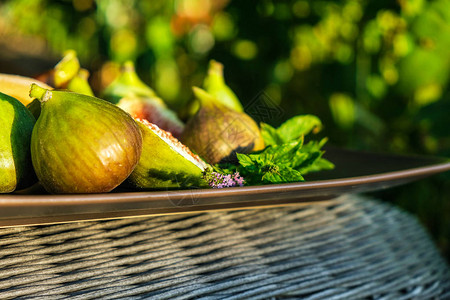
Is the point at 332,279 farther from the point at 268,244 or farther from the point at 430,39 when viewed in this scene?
the point at 430,39

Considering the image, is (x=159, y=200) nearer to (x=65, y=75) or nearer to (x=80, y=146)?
(x=80, y=146)

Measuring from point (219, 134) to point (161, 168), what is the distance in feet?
0.36

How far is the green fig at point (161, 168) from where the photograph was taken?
1.32 feet

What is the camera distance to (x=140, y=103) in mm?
625

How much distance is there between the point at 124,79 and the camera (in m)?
0.70

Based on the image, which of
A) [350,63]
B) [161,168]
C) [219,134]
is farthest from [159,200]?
[350,63]

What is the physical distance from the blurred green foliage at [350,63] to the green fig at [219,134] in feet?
2.46

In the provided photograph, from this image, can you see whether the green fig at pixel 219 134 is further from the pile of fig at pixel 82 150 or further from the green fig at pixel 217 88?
the green fig at pixel 217 88

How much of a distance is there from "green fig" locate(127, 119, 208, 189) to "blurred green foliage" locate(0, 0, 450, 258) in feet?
2.85

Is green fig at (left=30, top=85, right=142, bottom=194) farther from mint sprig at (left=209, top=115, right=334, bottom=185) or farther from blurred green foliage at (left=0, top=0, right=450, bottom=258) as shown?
blurred green foliage at (left=0, top=0, right=450, bottom=258)

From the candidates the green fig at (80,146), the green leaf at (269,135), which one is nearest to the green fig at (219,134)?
the green leaf at (269,135)

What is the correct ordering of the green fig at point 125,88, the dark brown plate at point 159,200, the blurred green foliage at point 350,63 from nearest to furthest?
the dark brown plate at point 159,200 < the green fig at point 125,88 < the blurred green foliage at point 350,63

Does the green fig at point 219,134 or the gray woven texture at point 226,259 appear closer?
the gray woven texture at point 226,259

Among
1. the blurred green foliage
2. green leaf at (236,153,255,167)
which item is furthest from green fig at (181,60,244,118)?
the blurred green foliage
